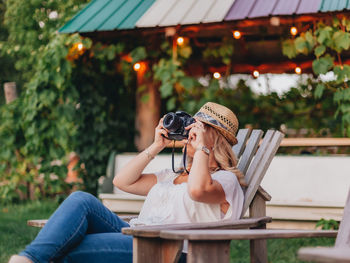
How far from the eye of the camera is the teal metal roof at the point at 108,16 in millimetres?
6199

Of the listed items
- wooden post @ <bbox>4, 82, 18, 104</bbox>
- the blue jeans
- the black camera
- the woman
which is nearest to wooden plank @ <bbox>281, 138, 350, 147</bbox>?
the woman

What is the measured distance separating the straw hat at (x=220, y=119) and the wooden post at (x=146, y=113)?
155 inches

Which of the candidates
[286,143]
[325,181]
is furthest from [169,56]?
[325,181]

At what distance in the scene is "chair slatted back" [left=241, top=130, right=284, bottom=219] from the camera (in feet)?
11.2

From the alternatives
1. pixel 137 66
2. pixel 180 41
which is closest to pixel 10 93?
pixel 137 66

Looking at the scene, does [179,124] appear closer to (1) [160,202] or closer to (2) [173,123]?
(2) [173,123]

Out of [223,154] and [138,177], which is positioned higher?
[223,154]

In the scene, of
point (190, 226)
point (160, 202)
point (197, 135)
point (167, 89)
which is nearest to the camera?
point (190, 226)

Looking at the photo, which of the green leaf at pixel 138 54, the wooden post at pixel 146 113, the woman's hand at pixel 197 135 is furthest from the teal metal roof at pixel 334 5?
the woman's hand at pixel 197 135

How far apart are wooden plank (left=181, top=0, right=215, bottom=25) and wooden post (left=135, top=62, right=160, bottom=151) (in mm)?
1451

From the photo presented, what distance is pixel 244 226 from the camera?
297 cm

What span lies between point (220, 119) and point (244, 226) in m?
0.65

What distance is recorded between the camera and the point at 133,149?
7398mm

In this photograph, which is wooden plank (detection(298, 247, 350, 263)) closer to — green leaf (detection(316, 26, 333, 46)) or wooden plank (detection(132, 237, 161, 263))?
wooden plank (detection(132, 237, 161, 263))
